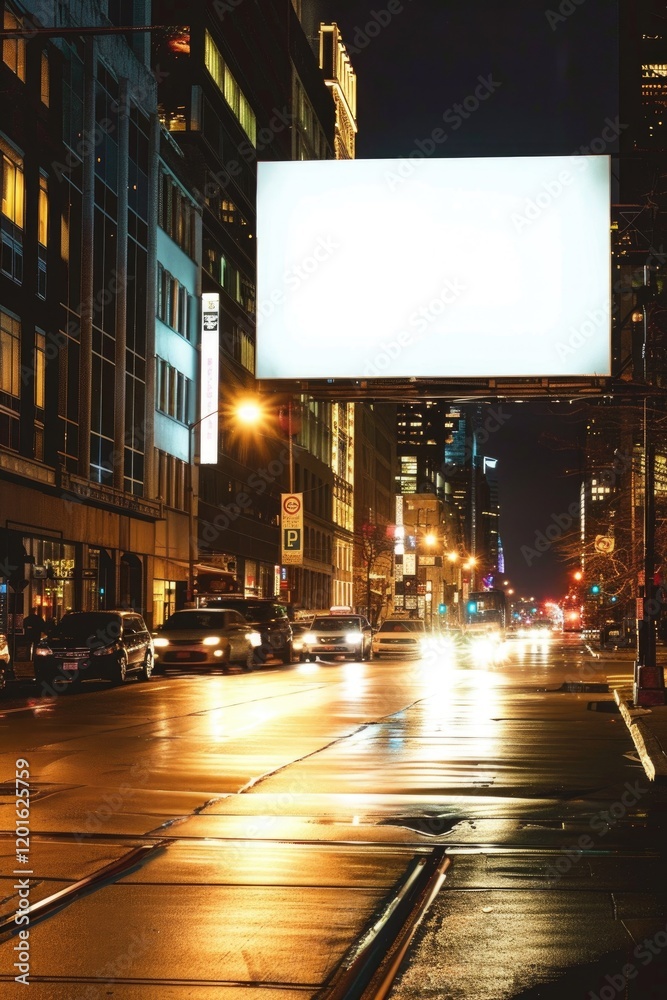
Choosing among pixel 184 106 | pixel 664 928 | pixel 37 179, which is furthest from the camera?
pixel 184 106

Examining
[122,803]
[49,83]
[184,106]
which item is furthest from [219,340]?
[122,803]

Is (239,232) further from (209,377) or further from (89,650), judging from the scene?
(89,650)

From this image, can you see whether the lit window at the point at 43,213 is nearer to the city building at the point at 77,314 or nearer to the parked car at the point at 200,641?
the city building at the point at 77,314

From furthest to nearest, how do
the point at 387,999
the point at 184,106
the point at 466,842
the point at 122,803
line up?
the point at 184,106 → the point at 122,803 → the point at 466,842 → the point at 387,999

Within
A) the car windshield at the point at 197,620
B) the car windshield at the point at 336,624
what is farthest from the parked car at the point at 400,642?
the car windshield at the point at 197,620

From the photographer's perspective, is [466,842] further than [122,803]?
No

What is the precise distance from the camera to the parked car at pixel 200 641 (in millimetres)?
41562

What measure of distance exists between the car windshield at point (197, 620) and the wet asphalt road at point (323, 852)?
62.4ft

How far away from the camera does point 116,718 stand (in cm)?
2389

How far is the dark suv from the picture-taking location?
50.9 m

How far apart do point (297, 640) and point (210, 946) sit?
49.8 m

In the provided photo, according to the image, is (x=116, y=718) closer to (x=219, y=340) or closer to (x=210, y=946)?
(x=210, y=946)
